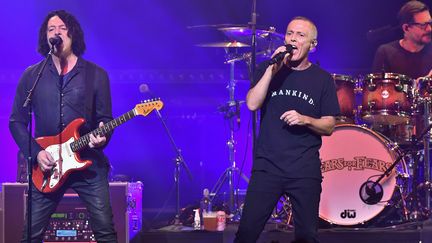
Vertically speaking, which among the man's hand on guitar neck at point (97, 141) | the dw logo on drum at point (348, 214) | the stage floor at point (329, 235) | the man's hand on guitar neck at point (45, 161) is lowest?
the stage floor at point (329, 235)

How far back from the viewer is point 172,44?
10.2 meters

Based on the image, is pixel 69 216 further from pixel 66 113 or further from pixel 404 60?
pixel 404 60

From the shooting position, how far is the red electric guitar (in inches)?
200

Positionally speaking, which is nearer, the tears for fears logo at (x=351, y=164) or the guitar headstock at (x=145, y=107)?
the guitar headstock at (x=145, y=107)

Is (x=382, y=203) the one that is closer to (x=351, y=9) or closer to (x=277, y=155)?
(x=277, y=155)

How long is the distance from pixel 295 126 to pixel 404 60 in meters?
4.01

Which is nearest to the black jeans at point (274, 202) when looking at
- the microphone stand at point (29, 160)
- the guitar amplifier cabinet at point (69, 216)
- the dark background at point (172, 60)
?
the microphone stand at point (29, 160)

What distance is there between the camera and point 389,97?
7238 mm

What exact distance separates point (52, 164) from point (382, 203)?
371 cm

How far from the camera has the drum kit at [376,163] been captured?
7043mm

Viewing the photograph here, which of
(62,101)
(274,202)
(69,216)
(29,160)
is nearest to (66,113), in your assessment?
(62,101)

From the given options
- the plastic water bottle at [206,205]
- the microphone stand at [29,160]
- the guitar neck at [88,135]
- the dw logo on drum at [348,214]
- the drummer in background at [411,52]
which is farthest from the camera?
the drummer in background at [411,52]

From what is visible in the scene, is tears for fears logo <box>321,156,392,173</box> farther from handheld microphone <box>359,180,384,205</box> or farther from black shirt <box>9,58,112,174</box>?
black shirt <box>9,58,112,174</box>

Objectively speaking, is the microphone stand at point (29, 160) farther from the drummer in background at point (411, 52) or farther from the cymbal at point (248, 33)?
the drummer in background at point (411, 52)
